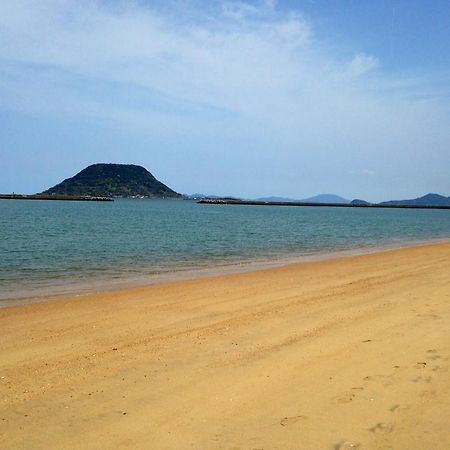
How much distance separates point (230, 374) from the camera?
584 cm

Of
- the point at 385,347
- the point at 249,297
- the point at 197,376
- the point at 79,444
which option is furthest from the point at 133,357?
the point at 249,297

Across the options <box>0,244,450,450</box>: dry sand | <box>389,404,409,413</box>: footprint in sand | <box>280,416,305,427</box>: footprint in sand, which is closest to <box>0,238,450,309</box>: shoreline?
<box>0,244,450,450</box>: dry sand

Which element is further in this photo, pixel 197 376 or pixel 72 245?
pixel 72 245

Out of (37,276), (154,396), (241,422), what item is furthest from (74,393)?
(37,276)

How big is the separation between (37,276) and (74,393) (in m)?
12.1

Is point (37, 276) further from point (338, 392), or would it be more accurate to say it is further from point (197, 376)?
point (338, 392)

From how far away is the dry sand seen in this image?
172 inches

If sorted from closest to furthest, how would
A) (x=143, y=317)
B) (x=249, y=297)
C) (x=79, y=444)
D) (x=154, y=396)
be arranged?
(x=79, y=444) < (x=154, y=396) < (x=143, y=317) < (x=249, y=297)

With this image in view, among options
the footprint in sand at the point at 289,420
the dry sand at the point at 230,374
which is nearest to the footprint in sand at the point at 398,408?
the dry sand at the point at 230,374

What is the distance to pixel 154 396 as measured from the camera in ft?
17.1

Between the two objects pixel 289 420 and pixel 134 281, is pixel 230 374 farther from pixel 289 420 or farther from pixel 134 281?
pixel 134 281

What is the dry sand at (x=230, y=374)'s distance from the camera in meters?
4.36

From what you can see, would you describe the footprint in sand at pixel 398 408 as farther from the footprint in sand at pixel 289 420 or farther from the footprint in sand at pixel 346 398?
the footprint in sand at pixel 289 420

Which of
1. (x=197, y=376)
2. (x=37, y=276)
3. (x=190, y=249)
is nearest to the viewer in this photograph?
(x=197, y=376)
